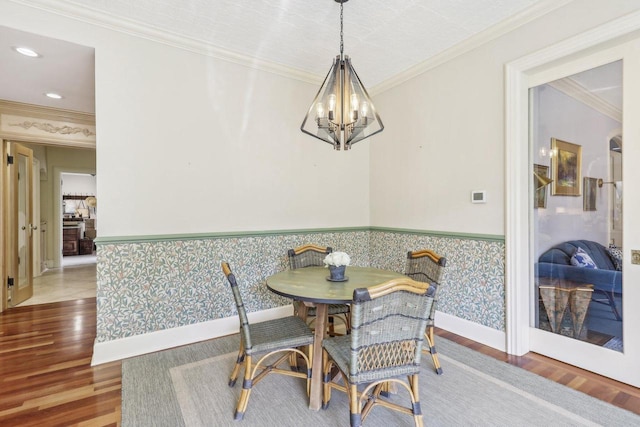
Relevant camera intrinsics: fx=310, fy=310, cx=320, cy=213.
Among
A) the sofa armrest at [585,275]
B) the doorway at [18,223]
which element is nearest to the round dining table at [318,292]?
the sofa armrest at [585,275]

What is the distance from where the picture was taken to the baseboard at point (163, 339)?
258 centimetres

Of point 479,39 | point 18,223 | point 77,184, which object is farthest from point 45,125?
point 77,184

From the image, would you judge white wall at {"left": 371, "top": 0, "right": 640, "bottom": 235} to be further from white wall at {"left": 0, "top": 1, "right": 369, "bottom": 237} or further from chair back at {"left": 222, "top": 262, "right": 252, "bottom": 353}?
chair back at {"left": 222, "top": 262, "right": 252, "bottom": 353}

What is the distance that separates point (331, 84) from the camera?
2.29 metres

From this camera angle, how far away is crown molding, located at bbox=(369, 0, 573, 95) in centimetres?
242

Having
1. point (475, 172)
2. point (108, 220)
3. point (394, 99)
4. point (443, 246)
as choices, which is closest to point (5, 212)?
point (108, 220)

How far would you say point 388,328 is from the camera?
1.55m

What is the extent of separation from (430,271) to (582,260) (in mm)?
1220

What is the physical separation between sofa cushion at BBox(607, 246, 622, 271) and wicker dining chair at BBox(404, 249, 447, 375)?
3.81 ft

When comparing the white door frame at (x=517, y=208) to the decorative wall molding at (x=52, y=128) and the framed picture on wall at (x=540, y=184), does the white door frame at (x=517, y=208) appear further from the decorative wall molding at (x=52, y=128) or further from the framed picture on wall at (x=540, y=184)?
the decorative wall molding at (x=52, y=128)

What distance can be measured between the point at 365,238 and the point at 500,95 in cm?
224

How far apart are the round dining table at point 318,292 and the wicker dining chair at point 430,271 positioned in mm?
332

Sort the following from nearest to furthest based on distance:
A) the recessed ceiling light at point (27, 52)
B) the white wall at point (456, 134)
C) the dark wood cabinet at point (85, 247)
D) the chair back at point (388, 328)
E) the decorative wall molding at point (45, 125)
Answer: the chair back at point (388, 328), the white wall at point (456, 134), the recessed ceiling light at point (27, 52), the decorative wall molding at point (45, 125), the dark wood cabinet at point (85, 247)

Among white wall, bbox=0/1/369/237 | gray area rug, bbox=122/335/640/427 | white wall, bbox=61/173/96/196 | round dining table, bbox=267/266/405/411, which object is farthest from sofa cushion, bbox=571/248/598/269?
white wall, bbox=61/173/96/196
